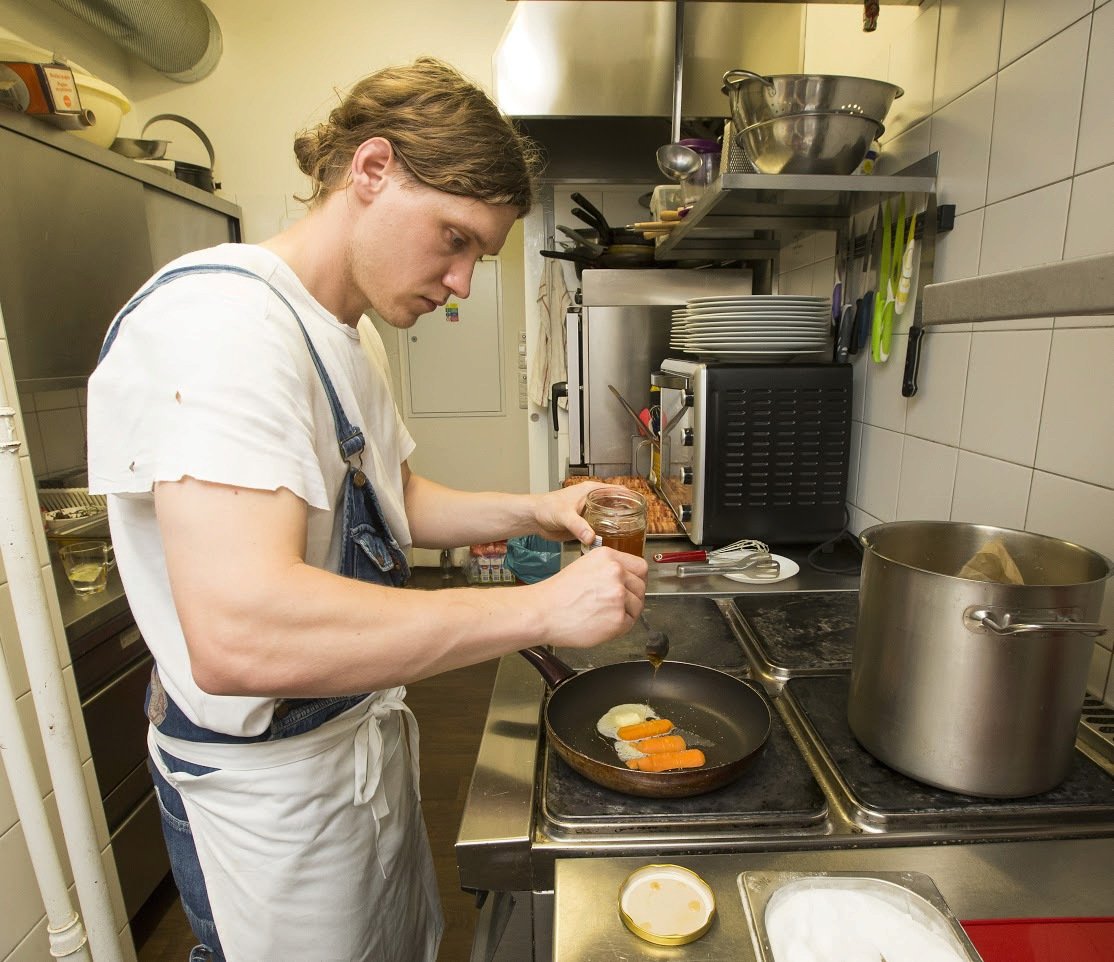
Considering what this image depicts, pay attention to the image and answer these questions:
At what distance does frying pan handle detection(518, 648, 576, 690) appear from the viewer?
958 mm

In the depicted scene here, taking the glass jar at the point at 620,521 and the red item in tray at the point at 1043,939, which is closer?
the red item in tray at the point at 1043,939

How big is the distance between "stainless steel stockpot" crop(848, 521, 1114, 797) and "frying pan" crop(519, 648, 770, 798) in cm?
15

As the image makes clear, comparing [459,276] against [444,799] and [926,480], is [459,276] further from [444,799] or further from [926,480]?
[444,799]

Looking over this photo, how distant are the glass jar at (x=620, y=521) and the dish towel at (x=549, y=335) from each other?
6.86ft

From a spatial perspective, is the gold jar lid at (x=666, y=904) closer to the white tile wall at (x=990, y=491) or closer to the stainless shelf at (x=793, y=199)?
the white tile wall at (x=990, y=491)

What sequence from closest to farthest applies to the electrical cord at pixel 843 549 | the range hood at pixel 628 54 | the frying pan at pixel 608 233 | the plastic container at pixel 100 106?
1. the electrical cord at pixel 843 549
2. the plastic container at pixel 100 106
3. the range hood at pixel 628 54
4. the frying pan at pixel 608 233

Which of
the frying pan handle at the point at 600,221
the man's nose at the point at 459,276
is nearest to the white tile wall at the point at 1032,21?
the man's nose at the point at 459,276

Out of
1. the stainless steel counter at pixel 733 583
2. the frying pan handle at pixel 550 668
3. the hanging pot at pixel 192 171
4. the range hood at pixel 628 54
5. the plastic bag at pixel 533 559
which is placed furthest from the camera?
the hanging pot at pixel 192 171

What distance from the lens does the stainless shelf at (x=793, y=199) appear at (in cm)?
120

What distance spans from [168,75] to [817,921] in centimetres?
428

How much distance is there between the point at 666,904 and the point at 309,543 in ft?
1.76

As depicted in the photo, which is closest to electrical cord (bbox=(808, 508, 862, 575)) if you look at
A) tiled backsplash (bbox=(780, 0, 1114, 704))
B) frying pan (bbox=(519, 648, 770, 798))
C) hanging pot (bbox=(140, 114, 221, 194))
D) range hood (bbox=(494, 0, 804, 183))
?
tiled backsplash (bbox=(780, 0, 1114, 704))

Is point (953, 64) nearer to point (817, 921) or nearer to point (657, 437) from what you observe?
point (657, 437)

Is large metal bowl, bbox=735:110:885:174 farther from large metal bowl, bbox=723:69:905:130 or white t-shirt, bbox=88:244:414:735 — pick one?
white t-shirt, bbox=88:244:414:735
